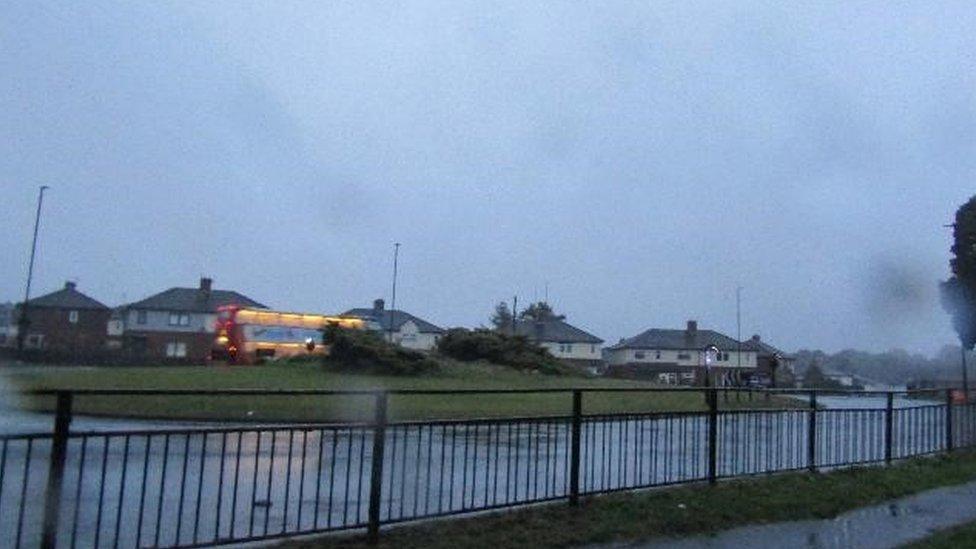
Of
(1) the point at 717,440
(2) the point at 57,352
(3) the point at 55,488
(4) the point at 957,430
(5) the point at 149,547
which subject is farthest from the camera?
(2) the point at 57,352

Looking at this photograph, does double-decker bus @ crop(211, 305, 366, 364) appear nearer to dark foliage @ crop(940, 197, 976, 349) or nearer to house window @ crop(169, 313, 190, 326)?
house window @ crop(169, 313, 190, 326)

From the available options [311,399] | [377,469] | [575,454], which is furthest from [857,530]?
[311,399]

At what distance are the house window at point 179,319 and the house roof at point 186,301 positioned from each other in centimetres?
54

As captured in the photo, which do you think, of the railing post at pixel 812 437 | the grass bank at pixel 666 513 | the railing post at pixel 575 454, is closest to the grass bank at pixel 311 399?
the grass bank at pixel 666 513

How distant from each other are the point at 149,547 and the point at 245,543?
67 cm

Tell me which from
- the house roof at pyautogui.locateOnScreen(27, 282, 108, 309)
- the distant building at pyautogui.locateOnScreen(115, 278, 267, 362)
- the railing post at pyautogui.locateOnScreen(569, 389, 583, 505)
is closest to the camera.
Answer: the railing post at pyautogui.locateOnScreen(569, 389, 583, 505)

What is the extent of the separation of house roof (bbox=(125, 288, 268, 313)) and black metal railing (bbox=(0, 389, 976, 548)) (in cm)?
5720

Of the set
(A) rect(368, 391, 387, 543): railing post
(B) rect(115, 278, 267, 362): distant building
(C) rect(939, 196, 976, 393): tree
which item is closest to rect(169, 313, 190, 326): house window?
(B) rect(115, 278, 267, 362): distant building

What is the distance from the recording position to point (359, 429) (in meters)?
8.74

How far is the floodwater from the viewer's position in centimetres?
952

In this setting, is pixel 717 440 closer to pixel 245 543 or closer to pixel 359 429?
pixel 359 429

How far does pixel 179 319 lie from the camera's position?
69.9 metres

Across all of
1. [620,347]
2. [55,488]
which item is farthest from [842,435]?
[620,347]

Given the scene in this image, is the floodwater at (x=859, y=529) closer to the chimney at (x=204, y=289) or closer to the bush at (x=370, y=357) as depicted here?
the bush at (x=370, y=357)
